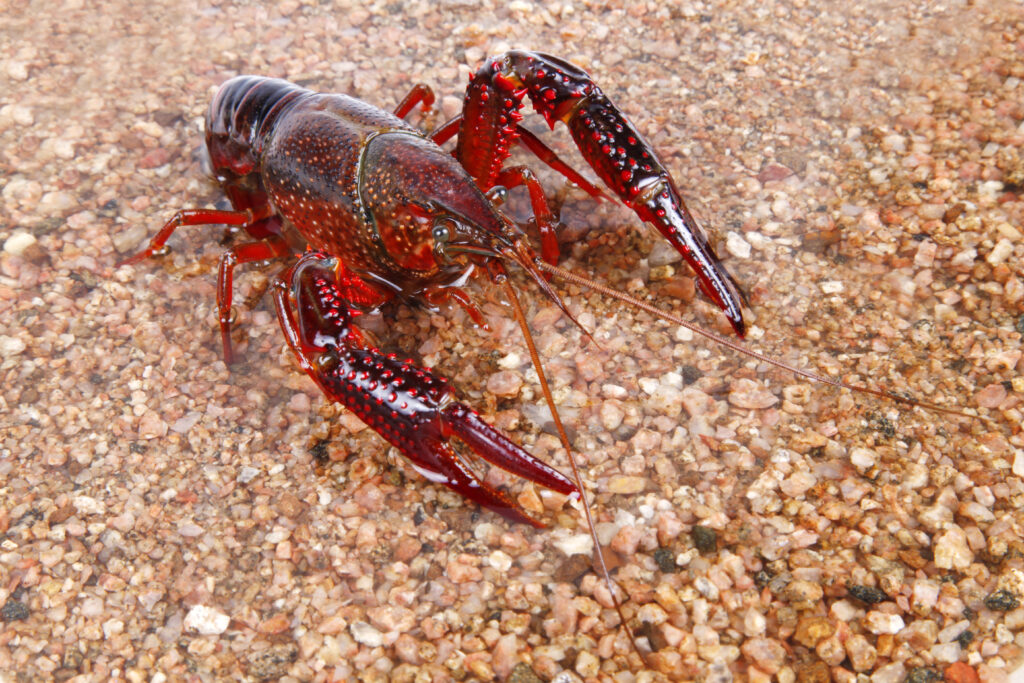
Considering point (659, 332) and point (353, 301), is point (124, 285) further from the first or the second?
point (659, 332)

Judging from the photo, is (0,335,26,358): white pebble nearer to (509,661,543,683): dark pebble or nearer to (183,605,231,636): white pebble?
(183,605,231,636): white pebble

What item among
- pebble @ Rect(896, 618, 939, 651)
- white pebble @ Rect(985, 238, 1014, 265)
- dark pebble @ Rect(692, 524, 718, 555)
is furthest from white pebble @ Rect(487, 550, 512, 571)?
white pebble @ Rect(985, 238, 1014, 265)

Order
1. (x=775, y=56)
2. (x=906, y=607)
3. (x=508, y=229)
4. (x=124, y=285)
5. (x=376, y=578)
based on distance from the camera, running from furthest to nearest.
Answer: (x=775, y=56) → (x=124, y=285) → (x=508, y=229) → (x=376, y=578) → (x=906, y=607)

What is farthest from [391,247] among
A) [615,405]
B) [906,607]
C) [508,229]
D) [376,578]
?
[906,607]

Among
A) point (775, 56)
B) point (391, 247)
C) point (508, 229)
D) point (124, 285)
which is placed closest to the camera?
point (508, 229)

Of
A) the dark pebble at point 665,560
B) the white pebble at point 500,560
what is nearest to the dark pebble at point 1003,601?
the dark pebble at point 665,560

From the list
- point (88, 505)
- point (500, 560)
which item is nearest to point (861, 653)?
point (500, 560)
